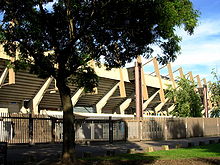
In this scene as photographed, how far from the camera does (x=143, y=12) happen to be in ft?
34.7

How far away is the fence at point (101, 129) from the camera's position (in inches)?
782

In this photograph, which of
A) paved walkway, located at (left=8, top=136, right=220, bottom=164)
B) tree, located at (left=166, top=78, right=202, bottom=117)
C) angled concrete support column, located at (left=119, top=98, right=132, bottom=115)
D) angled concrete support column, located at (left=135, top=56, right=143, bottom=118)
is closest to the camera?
paved walkway, located at (left=8, top=136, right=220, bottom=164)

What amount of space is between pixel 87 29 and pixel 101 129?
15.3 metres

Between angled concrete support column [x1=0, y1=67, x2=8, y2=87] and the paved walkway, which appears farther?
angled concrete support column [x1=0, y1=67, x2=8, y2=87]

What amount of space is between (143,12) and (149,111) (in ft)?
134

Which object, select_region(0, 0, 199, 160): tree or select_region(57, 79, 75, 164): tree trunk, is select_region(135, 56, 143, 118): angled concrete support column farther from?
select_region(57, 79, 75, 164): tree trunk

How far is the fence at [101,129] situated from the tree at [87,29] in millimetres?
7656

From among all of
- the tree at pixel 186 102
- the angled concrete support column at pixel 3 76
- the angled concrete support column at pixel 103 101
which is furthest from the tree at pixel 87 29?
the tree at pixel 186 102

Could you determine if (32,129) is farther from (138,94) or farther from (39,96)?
(39,96)

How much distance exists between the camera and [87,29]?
11375mm

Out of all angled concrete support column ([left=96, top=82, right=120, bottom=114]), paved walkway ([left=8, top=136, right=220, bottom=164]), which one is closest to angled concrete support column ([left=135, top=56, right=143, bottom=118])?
paved walkway ([left=8, top=136, right=220, bottom=164])

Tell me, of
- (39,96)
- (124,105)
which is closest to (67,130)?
(39,96)

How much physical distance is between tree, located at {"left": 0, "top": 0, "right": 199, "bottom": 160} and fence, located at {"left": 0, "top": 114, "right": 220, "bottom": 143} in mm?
7656

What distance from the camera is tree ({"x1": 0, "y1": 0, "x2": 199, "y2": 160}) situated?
1023cm
